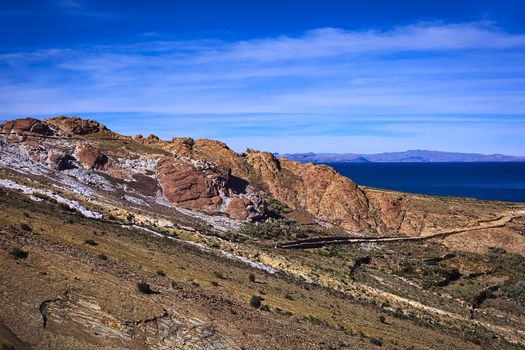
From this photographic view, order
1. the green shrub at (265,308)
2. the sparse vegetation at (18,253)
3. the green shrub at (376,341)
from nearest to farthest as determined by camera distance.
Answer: the sparse vegetation at (18,253) → the green shrub at (376,341) → the green shrub at (265,308)

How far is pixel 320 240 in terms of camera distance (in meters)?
50.3

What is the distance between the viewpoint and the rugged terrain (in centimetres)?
1706

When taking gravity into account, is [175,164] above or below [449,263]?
above

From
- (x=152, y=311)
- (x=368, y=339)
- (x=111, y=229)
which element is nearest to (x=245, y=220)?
(x=111, y=229)

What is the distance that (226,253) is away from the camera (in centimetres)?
3553

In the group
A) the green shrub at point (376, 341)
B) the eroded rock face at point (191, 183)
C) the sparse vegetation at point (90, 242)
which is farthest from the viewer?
the eroded rock face at point (191, 183)

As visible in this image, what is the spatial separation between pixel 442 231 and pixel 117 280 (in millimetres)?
50744


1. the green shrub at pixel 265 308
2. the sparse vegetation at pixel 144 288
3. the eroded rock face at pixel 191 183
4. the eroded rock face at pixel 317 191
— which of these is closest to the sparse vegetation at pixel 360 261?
the eroded rock face at pixel 317 191

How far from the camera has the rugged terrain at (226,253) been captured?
17.1 metres

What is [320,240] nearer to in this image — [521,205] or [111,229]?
[111,229]

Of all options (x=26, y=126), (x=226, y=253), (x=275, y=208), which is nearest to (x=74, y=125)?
(x=26, y=126)

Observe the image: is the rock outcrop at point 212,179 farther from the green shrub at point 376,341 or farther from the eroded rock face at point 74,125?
the green shrub at point 376,341

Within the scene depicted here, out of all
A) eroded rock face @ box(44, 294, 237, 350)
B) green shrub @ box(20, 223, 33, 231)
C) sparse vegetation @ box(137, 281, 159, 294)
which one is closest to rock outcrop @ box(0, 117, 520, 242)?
green shrub @ box(20, 223, 33, 231)

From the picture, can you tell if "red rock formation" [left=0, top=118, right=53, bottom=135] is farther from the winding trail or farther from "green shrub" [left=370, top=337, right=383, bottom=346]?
"green shrub" [left=370, top=337, right=383, bottom=346]
